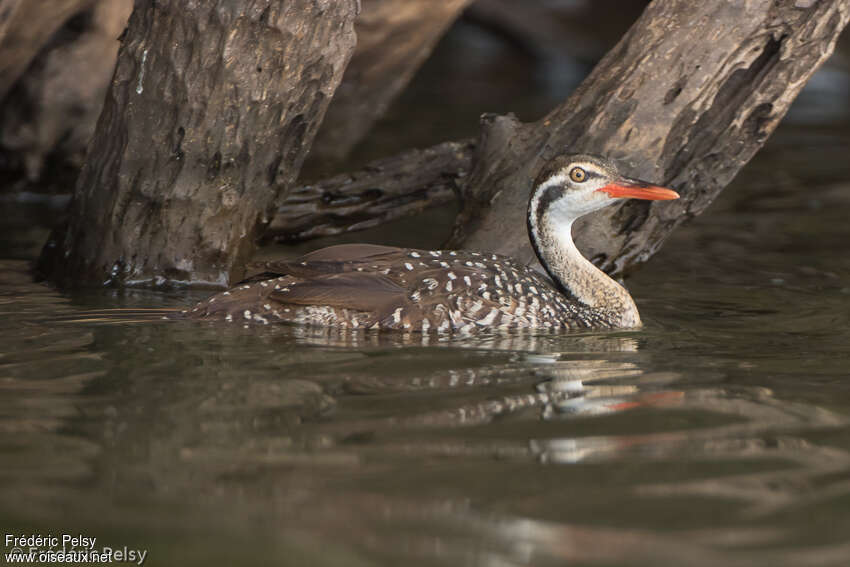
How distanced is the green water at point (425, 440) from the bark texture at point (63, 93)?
11.2 feet

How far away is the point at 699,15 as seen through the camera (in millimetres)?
6738

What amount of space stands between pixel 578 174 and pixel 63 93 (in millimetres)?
5169

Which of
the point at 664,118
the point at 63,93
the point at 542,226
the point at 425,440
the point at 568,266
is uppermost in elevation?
the point at 63,93

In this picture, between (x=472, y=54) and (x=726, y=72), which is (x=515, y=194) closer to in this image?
(x=726, y=72)

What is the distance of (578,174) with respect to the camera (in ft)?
21.0

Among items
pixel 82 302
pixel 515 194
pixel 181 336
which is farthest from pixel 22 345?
pixel 515 194

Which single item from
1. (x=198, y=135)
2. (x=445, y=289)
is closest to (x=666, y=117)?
(x=445, y=289)

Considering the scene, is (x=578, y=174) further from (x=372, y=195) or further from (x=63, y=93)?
(x=63, y=93)

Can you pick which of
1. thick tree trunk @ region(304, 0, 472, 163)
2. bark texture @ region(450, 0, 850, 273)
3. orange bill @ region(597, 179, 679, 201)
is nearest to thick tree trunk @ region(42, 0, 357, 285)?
bark texture @ region(450, 0, 850, 273)

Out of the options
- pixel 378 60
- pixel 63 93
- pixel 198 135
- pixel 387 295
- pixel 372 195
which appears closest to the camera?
pixel 387 295

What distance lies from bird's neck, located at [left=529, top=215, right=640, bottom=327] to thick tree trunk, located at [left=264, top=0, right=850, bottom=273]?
Result: 0.49 meters

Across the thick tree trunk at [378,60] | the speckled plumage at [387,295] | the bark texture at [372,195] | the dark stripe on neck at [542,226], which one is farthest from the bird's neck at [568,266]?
the thick tree trunk at [378,60]

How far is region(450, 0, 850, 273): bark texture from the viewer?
21.8 feet

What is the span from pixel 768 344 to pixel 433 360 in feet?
5.96
